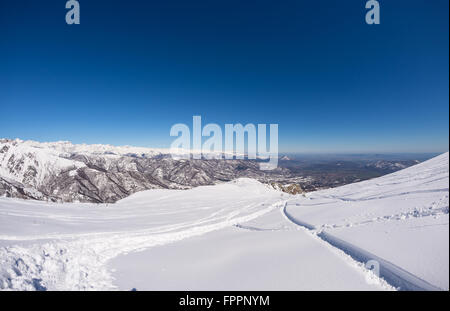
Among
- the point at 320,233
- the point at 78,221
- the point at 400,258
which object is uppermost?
the point at 400,258

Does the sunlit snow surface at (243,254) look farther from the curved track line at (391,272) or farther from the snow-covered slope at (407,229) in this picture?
the curved track line at (391,272)

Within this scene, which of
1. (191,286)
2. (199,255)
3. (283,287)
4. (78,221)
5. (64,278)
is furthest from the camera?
(78,221)

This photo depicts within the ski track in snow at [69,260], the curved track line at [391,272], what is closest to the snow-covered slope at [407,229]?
the curved track line at [391,272]

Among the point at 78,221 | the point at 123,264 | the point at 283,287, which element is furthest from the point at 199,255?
the point at 78,221

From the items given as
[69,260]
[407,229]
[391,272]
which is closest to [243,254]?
[391,272]

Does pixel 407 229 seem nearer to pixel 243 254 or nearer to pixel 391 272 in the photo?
pixel 391 272

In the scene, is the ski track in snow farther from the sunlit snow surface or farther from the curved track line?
the curved track line

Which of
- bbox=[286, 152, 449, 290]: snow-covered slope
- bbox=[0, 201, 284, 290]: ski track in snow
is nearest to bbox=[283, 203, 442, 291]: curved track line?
bbox=[286, 152, 449, 290]: snow-covered slope

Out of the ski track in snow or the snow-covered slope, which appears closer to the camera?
the snow-covered slope

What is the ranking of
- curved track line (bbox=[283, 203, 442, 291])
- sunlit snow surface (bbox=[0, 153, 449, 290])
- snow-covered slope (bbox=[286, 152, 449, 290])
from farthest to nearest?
sunlit snow surface (bbox=[0, 153, 449, 290])
snow-covered slope (bbox=[286, 152, 449, 290])
curved track line (bbox=[283, 203, 442, 291])
